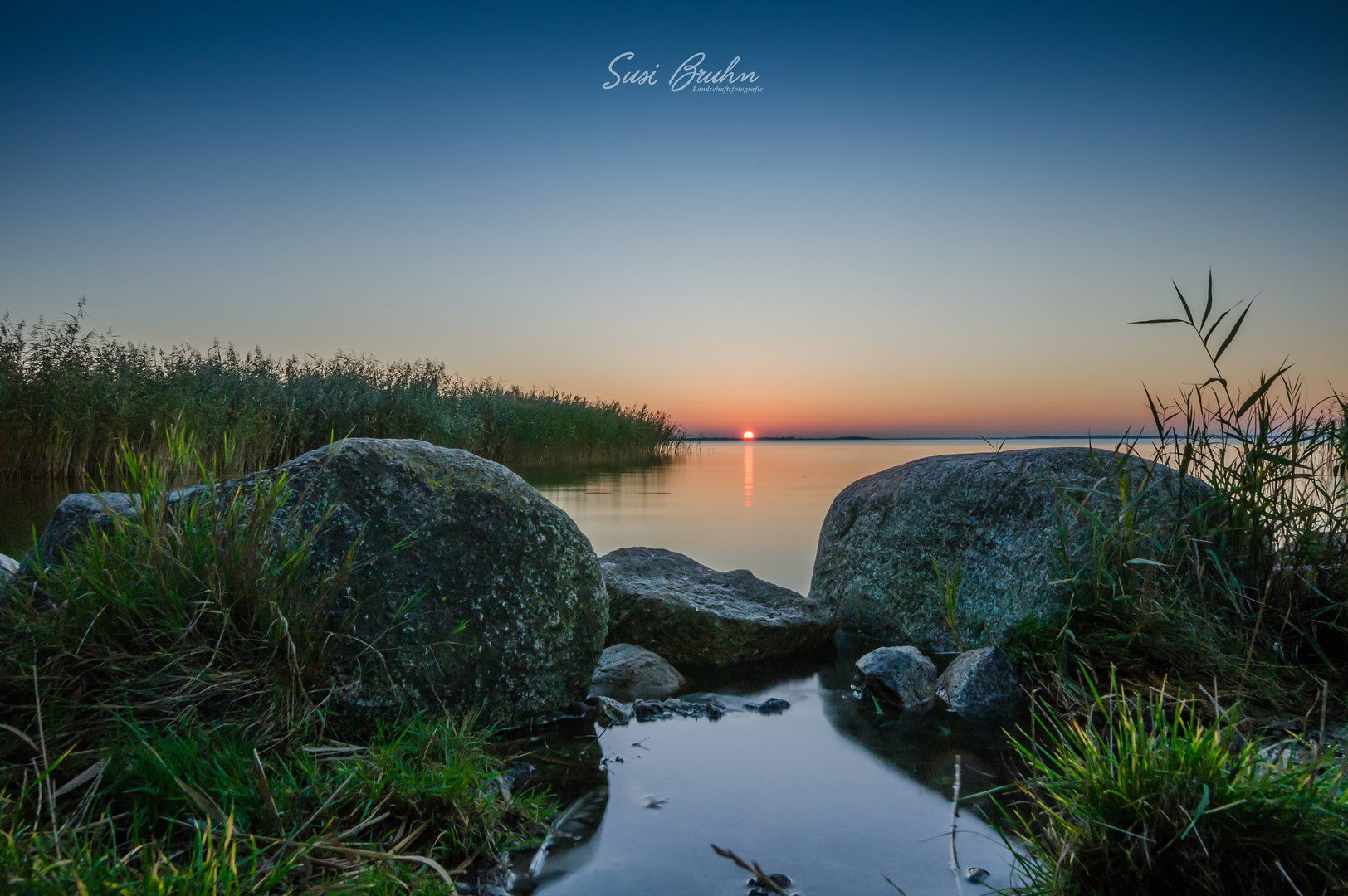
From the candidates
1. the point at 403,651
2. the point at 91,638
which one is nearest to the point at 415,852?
the point at 403,651

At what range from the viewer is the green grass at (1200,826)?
6.15ft

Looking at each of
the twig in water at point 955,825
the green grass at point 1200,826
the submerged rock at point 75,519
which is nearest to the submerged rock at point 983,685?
the twig in water at point 955,825

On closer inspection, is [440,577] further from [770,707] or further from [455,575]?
[770,707]

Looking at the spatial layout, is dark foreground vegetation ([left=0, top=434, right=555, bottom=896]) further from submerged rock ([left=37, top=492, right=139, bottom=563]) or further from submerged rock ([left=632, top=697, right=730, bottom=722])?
submerged rock ([left=632, top=697, right=730, bottom=722])

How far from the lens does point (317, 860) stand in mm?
1944

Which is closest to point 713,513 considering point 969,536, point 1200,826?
point 969,536

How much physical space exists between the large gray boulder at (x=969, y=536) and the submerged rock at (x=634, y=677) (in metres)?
1.86

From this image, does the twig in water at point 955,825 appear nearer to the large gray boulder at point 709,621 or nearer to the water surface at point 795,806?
the water surface at point 795,806

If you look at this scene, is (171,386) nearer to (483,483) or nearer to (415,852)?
(483,483)

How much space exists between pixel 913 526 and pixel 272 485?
165 inches

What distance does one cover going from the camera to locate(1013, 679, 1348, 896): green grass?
1873 millimetres

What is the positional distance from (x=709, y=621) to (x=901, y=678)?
1.34m

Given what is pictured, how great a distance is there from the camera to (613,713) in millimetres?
3760

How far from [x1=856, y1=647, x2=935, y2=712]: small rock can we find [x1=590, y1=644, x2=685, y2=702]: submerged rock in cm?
110
